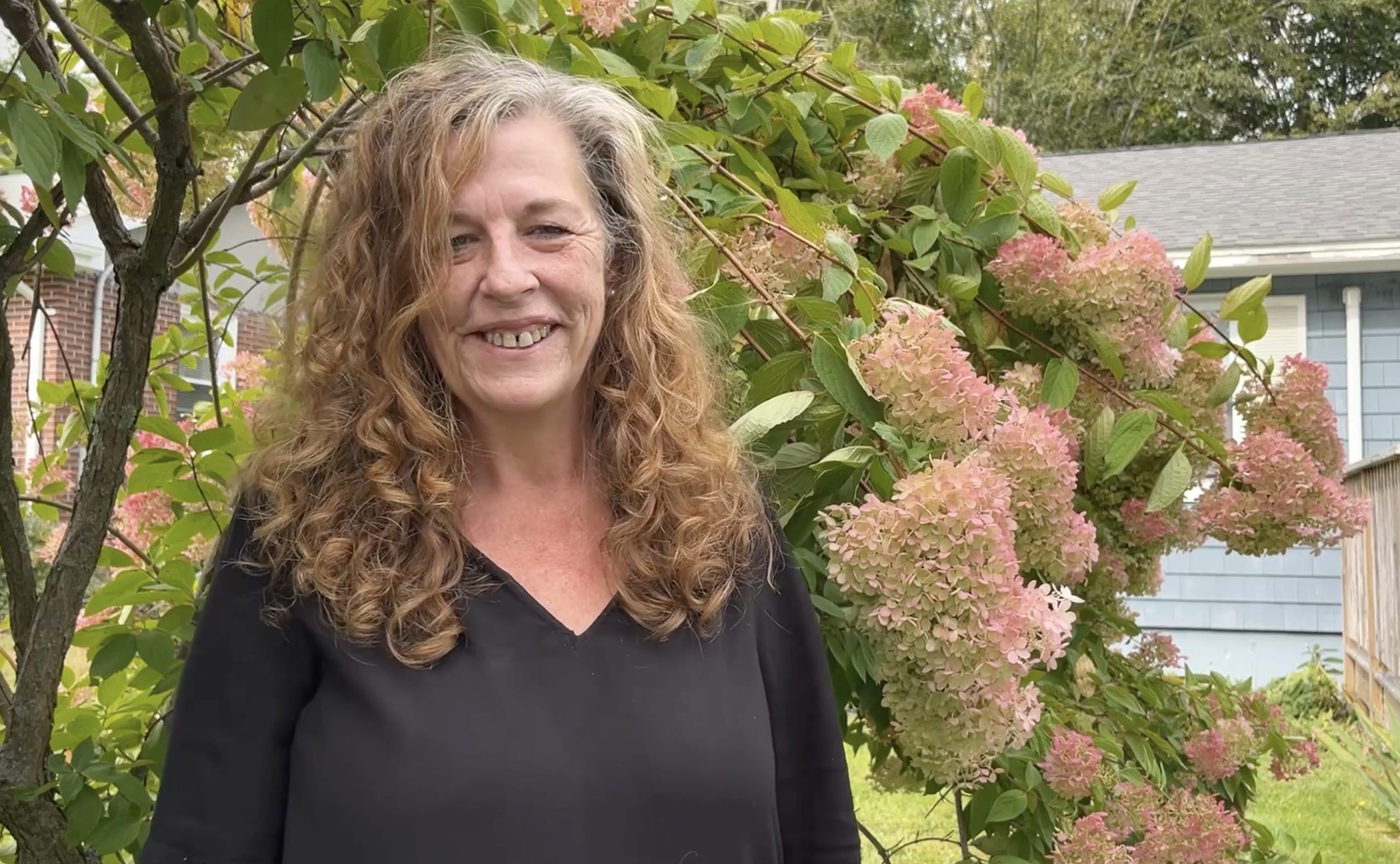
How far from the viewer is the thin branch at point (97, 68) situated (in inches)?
63.3

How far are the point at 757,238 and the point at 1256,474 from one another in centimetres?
92

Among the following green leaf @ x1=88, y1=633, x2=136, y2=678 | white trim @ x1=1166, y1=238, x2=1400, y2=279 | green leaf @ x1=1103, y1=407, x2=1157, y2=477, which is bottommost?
white trim @ x1=1166, y1=238, x2=1400, y2=279

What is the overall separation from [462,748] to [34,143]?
2.36ft

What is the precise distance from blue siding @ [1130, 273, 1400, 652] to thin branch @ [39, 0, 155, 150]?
8.33 meters

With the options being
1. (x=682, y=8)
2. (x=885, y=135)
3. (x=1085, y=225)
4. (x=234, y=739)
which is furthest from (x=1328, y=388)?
(x=234, y=739)

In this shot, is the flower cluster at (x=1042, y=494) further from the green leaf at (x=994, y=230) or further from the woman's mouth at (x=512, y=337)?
the woman's mouth at (x=512, y=337)

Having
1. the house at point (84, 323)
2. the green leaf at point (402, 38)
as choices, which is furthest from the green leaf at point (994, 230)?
the house at point (84, 323)

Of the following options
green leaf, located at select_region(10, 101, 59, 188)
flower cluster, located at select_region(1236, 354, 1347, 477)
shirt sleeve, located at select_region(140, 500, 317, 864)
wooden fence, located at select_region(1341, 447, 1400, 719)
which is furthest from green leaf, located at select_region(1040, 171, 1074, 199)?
wooden fence, located at select_region(1341, 447, 1400, 719)

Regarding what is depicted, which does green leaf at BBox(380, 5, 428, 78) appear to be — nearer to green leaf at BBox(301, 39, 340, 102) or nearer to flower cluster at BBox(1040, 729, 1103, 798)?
green leaf at BBox(301, 39, 340, 102)

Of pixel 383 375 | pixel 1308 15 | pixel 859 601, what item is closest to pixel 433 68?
pixel 383 375

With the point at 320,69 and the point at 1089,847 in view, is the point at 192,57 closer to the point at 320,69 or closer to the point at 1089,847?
the point at 320,69

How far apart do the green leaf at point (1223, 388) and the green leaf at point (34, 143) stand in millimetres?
1691

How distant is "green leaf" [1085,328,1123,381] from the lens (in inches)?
72.9

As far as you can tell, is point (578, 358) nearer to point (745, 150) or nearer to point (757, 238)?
point (757, 238)
